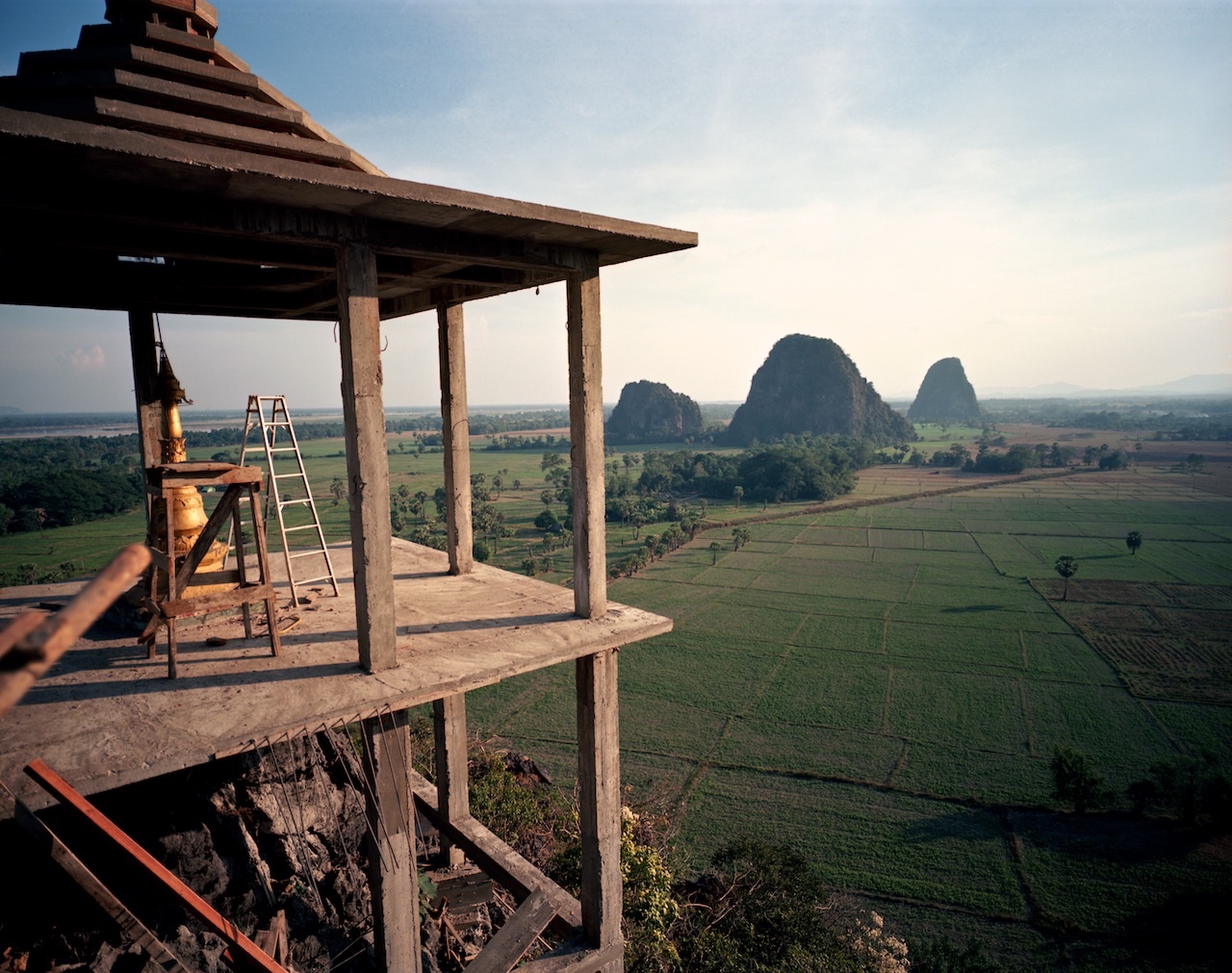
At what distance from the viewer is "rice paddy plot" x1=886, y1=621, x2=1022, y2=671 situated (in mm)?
33531

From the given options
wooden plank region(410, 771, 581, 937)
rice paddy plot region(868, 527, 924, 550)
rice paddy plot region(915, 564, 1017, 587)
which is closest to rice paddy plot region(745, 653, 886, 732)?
rice paddy plot region(915, 564, 1017, 587)

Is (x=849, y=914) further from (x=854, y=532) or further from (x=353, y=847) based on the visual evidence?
(x=854, y=532)

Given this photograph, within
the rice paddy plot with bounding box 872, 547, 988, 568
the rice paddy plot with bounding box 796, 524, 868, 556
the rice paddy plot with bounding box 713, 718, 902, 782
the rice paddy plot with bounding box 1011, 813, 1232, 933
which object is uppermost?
the rice paddy plot with bounding box 796, 524, 868, 556

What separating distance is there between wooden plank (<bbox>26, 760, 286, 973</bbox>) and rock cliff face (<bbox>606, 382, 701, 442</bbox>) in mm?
159961

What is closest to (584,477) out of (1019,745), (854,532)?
(1019,745)

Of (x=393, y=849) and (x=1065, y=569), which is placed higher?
(x=393, y=849)

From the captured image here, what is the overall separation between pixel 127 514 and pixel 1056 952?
62934 millimetres

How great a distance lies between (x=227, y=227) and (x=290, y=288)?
3172 mm

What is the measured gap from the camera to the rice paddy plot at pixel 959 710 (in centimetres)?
2681

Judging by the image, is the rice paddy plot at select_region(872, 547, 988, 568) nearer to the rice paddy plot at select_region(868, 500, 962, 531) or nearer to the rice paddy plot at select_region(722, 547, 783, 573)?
the rice paddy plot at select_region(722, 547, 783, 573)

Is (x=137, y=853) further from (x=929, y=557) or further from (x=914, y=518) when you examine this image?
(x=914, y=518)

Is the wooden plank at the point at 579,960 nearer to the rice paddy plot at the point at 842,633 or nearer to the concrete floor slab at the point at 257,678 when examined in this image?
the concrete floor slab at the point at 257,678

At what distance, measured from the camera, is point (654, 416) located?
169 m

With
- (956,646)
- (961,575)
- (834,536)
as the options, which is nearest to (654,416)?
(834,536)
